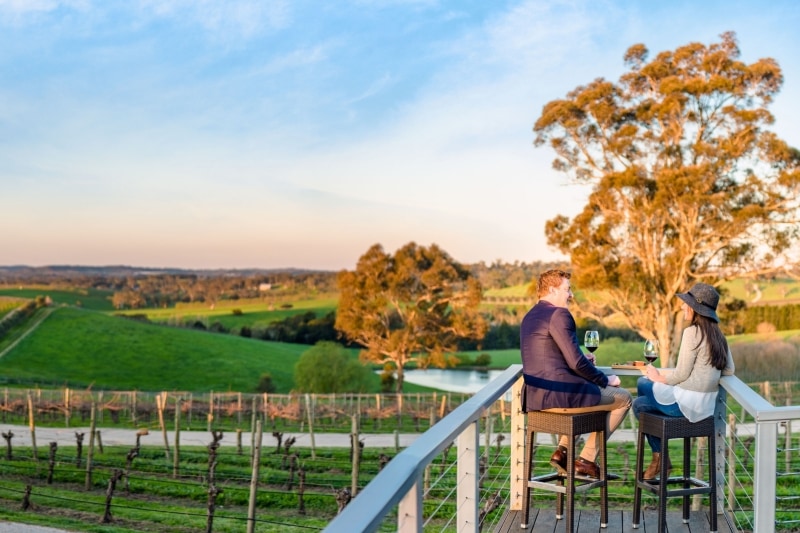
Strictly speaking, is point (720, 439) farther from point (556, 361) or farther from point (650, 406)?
point (556, 361)

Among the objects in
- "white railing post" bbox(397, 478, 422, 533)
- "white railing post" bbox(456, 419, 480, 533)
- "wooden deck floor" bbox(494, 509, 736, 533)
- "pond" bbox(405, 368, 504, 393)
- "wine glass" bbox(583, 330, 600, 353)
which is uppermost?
"wine glass" bbox(583, 330, 600, 353)

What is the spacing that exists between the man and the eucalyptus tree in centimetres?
2880

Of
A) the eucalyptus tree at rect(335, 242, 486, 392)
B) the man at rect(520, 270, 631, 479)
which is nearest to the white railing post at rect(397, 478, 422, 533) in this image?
the man at rect(520, 270, 631, 479)

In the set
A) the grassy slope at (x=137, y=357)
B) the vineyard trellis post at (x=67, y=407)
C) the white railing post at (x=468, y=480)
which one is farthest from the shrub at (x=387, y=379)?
the white railing post at (x=468, y=480)

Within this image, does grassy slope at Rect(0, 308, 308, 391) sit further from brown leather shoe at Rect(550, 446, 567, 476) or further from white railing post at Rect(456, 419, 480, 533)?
white railing post at Rect(456, 419, 480, 533)

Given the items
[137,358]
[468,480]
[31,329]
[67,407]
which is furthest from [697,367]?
[31,329]

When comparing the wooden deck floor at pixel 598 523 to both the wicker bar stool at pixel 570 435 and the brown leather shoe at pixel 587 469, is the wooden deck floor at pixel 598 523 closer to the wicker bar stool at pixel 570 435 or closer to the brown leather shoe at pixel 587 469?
the wicker bar stool at pixel 570 435

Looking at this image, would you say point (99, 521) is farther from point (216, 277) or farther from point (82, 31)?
point (216, 277)

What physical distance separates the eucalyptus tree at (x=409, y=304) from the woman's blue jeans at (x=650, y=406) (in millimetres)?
28457

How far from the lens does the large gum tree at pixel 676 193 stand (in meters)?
24.5

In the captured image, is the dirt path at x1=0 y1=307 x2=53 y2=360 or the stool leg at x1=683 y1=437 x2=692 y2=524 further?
the dirt path at x1=0 y1=307 x2=53 y2=360

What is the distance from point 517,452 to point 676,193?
2100 cm

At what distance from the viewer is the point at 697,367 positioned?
412 centimetres

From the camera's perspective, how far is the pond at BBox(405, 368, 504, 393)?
47.2m
